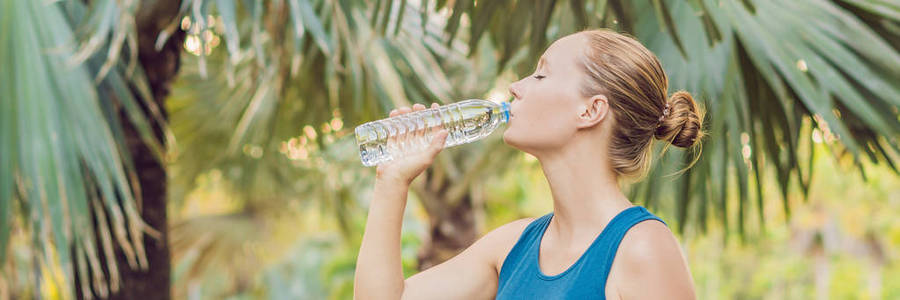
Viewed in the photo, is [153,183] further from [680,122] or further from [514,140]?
[680,122]

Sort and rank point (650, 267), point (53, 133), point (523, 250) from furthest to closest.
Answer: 1. point (53, 133)
2. point (523, 250)
3. point (650, 267)

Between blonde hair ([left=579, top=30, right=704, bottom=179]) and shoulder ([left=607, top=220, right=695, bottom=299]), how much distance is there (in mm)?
176

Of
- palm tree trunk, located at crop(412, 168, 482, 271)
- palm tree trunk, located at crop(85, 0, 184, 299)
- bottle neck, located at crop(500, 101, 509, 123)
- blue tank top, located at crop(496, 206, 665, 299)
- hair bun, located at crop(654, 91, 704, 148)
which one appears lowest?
palm tree trunk, located at crop(412, 168, 482, 271)

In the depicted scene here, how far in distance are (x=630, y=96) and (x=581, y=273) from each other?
291 mm

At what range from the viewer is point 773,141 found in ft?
6.75

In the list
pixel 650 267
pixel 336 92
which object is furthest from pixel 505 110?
pixel 336 92

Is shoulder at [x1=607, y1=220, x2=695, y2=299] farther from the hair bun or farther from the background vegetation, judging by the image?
the background vegetation

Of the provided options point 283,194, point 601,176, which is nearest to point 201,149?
point 283,194

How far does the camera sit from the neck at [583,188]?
1.32 metres

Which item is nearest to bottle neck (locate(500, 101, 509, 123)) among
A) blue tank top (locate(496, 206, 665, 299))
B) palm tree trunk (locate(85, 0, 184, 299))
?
blue tank top (locate(496, 206, 665, 299))

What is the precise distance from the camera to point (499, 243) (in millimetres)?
1510

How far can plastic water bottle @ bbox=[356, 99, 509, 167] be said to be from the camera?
4.75 ft

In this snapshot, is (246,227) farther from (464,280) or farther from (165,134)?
(464,280)

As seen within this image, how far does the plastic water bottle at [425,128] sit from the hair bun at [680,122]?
0.86 feet
